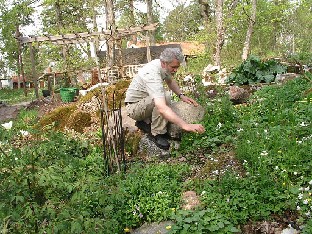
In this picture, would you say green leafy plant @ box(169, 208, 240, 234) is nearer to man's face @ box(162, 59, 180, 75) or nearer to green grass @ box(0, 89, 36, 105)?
man's face @ box(162, 59, 180, 75)

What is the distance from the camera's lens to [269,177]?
3.65m

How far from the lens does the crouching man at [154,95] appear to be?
4648mm

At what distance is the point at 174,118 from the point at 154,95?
0.51 metres

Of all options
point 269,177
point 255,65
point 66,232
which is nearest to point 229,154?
point 269,177

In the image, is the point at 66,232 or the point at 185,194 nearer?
the point at 66,232

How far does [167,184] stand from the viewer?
4.07 metres

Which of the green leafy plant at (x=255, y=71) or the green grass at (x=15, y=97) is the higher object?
the green leafy plant at (x=255, y=71)

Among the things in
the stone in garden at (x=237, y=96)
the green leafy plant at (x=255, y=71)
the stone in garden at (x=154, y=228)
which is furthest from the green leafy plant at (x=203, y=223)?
the green leafy plant at (x=255, y=71)

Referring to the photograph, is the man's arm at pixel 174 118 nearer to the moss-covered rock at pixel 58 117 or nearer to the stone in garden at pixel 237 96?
the stone in garden at pixel 237 96

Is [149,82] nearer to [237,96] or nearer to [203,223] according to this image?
[203,223]

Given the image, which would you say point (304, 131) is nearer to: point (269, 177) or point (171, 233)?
point (269, 177)

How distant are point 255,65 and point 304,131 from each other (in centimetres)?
508

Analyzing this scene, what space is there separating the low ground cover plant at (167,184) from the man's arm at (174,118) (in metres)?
0.58

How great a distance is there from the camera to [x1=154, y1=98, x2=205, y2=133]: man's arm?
13.0 feet
